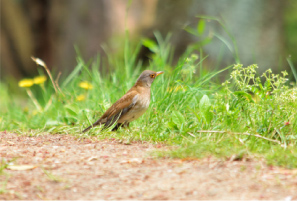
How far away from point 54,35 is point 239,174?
1127 centimetres

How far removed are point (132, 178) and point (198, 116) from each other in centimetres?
137

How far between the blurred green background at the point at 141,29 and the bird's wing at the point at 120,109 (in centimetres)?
133

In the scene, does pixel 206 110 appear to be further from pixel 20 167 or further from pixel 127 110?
pixel 20 167

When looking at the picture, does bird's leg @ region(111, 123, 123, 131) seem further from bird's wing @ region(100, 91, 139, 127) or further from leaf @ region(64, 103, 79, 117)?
leaf @ region(64, 103, 79, 117)

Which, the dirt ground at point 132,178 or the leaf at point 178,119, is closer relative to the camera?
the dirt ground at point 132,178

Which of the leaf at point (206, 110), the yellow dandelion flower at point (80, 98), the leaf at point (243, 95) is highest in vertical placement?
the leaf at point (243, 95)

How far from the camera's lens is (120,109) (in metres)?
4.58

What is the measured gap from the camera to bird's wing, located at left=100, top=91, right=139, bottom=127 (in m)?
4.57

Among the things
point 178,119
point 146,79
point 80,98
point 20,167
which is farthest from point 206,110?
point 80,98

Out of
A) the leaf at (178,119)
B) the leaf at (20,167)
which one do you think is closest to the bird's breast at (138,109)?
the leaf at (178,119)

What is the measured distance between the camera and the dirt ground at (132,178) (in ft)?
8.73

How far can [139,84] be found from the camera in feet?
16.0

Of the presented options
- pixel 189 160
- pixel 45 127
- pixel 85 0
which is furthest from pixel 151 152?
pixel 85 0

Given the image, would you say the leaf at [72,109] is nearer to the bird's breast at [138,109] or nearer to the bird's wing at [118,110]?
the bird's wing at [118,110]
